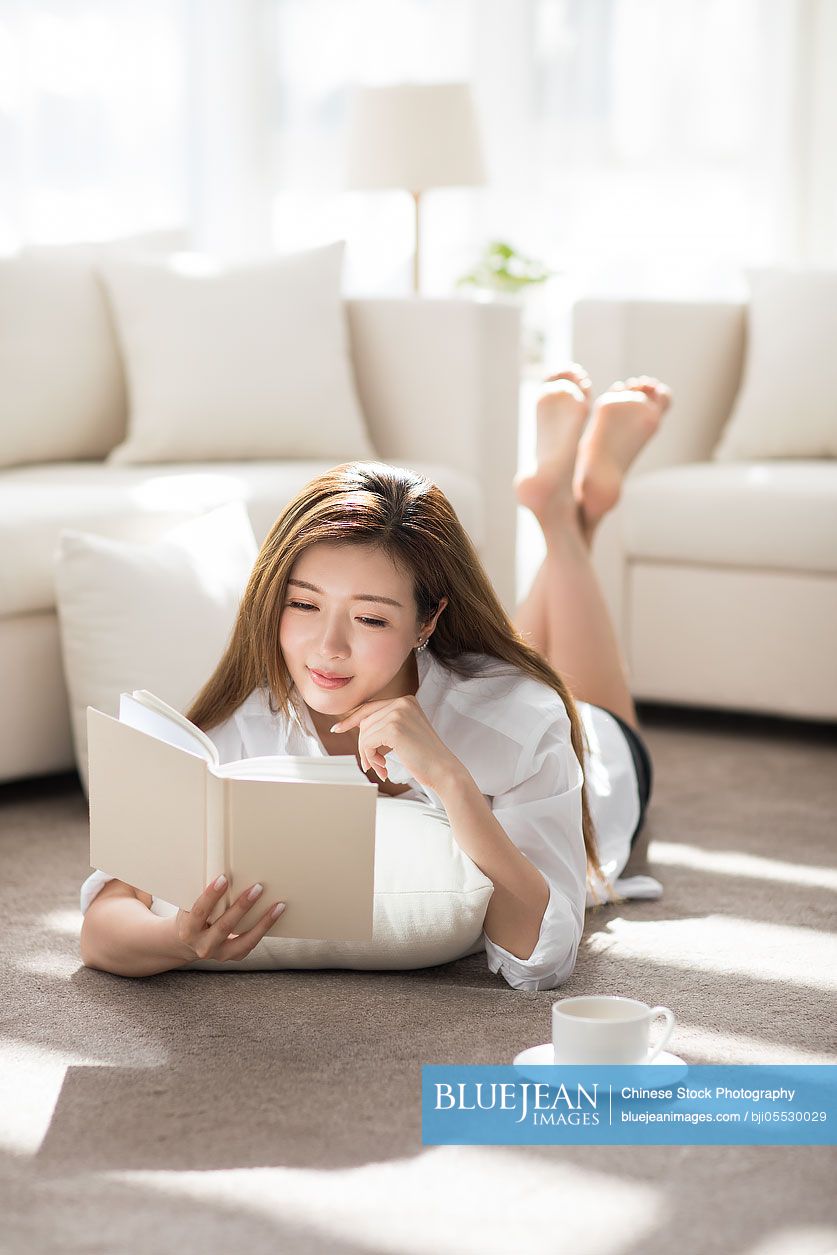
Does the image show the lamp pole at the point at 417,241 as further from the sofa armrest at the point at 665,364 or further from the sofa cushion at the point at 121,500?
the sofa cushion at the point at 121,500

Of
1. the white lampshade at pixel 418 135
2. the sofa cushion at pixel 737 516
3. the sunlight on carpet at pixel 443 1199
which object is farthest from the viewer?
the white lampshade at pixel 418 135

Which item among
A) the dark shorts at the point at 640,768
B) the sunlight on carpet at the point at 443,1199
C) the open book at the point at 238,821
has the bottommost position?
the dark shorts at the point at 640,768

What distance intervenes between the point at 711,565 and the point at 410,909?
1.40 meters

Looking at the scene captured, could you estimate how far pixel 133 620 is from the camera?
2.24 m

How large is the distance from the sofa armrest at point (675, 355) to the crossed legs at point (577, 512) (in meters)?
0.62

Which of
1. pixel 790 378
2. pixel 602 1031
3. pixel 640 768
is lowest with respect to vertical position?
pixel 640 768

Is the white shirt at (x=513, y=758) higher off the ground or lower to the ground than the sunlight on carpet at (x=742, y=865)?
higher

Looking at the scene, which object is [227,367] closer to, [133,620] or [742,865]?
[133,620]

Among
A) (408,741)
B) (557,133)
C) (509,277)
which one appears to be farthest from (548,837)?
(557,133)

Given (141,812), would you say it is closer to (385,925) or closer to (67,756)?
(385,925)

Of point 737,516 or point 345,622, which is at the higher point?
point 345,622

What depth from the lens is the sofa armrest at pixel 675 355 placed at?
3.08m

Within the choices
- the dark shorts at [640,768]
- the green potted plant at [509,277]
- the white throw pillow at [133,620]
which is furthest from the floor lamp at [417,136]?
the dark shorts at [640,768]

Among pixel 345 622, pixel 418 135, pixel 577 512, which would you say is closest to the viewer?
pixel 345 622
